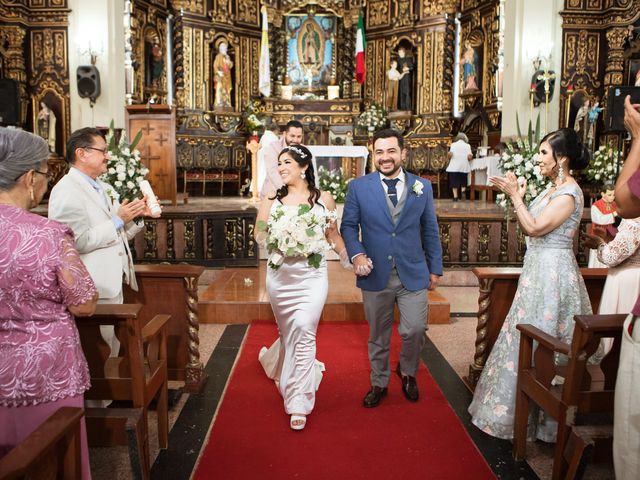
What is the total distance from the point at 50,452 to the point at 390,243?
7.66 feet

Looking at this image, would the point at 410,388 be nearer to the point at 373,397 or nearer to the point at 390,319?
the point at 373,397

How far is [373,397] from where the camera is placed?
3684 mm

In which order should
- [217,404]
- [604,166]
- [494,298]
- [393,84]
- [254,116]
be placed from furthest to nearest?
[393,84]
[254,116]
[604,166]
[494,298]
[217,404]

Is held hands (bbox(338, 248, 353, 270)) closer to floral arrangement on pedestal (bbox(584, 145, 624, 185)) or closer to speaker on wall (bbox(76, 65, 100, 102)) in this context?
floral arrangement on pedestal (bbox(584, 145, 624, 185))

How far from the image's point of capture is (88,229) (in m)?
3.14

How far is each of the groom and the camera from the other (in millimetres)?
3274

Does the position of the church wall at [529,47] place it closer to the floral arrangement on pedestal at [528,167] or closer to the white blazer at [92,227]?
the floral arrangement on pedestal at [528,167]

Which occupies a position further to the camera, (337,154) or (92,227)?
(337,154)

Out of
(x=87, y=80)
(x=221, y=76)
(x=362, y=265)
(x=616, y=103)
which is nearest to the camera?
(x=362, y=265)

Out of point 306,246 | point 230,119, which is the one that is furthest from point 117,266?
point 230,119

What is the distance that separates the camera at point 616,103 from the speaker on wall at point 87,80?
29.4ft

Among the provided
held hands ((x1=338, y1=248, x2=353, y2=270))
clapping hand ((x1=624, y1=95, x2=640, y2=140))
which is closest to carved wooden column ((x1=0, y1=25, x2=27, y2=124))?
held hands ((x1=338, y1=248, x2=353, y2=270))

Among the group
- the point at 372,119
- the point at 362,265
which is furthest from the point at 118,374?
the point at 372,119

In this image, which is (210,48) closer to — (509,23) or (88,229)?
(509,23)
